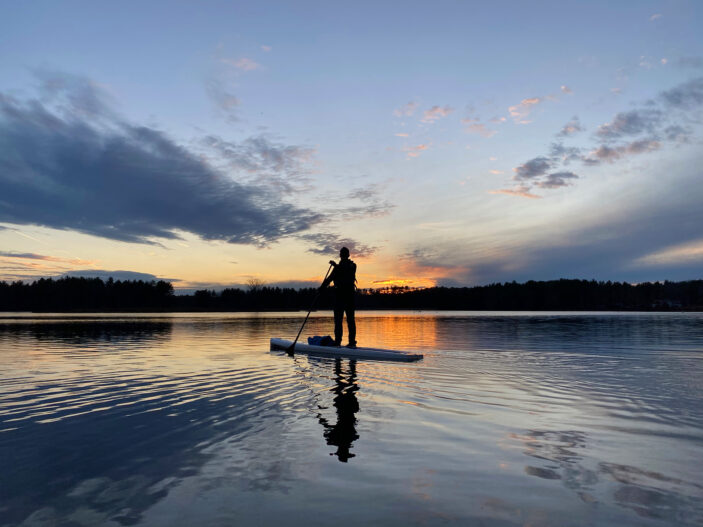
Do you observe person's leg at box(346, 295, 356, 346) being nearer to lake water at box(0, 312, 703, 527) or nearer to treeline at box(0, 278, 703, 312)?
lake water at box(0, 312, 703, 527)

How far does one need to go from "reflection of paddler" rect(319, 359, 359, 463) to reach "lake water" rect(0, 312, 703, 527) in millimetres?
39

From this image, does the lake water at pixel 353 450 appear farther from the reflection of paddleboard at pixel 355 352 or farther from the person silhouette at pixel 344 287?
the person silhouette at pixel 344 287

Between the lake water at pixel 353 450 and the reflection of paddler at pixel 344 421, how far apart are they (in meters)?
0.04

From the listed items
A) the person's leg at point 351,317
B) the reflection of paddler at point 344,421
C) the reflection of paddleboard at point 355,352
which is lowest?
the reflection of paddler at point 344,421

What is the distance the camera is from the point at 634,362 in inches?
609

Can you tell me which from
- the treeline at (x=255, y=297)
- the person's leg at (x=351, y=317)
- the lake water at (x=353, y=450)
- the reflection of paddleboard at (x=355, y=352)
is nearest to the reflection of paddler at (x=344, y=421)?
the lake water at (x=353, y=450)

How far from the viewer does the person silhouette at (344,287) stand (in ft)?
60.6

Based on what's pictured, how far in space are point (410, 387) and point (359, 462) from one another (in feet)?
17.7

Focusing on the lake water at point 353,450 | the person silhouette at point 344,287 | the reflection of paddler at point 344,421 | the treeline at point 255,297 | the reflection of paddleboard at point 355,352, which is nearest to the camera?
the lake water at point 353,450

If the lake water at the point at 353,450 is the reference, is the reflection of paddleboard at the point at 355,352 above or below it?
above

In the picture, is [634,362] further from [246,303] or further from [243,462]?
[246,303]

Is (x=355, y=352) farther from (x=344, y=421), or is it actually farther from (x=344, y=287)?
(x=344, y=421)

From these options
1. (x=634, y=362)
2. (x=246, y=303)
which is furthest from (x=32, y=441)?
(x=246, y=303)

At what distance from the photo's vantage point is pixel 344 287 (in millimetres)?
18656
